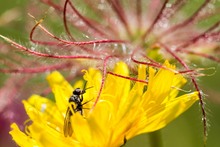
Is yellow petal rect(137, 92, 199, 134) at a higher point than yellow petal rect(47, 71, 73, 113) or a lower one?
lower

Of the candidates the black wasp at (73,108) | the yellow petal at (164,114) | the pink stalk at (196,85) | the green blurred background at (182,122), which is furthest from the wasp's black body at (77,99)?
the green blurred background at (182,122)

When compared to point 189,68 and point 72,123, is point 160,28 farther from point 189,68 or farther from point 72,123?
point 72,123

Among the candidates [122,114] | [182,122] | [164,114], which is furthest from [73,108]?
[182,122]

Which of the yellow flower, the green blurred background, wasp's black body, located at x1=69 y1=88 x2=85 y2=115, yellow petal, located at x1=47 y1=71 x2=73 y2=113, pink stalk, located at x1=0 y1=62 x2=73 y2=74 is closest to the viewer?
the yellow flower

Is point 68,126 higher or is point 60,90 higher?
point 60,90

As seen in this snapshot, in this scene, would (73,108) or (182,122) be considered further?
(182,122)

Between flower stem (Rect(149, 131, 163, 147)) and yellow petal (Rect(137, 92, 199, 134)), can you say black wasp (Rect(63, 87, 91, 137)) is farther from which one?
flower stem (Rect(149, 131, 163, 147))

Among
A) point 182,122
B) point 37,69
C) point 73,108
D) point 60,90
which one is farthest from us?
point 182,122

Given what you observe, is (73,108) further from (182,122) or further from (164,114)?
(182,122)

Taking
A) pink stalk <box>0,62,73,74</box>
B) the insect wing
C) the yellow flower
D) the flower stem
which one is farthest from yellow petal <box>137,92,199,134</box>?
pink stalk <box>0,62,73,74</box>

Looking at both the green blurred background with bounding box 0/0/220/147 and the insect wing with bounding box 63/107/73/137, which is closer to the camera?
the insect wing with bounding box 63/107/73/137

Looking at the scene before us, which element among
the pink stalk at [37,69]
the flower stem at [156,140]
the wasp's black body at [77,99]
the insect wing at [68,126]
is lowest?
the flower stem at [156,140]

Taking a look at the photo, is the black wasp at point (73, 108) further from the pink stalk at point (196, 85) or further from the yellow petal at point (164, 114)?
the pink stalk at point (196, 85)

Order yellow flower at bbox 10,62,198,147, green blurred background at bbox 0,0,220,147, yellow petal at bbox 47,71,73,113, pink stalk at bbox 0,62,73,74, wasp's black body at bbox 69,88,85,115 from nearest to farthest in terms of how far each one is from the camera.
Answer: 1. yellow flower at bbox 10,62,198,147
2. wasp's black body at bbox 69,88,85,115
3. yellow petal at bbox 47,71,73,113
4. pink stalk at bbox 0,62,73,74
5. green blurred background at bbox 0,0,220,147
